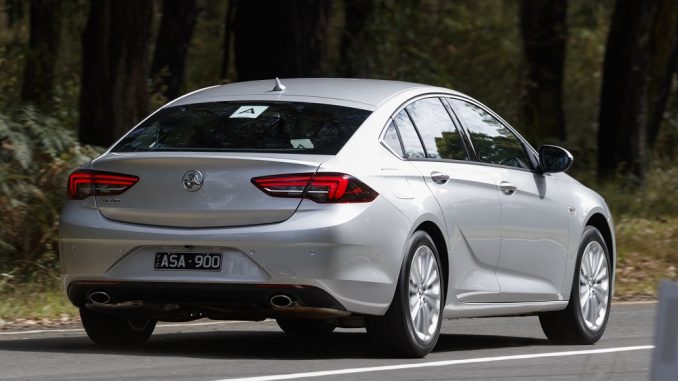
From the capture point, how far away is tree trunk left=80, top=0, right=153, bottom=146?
47.0 feet

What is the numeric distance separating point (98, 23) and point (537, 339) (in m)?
5.87

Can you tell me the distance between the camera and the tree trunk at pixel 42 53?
18.1m

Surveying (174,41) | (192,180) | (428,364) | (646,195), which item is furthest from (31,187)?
(174,41)

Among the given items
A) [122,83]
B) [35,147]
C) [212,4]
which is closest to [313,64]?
[122,83]

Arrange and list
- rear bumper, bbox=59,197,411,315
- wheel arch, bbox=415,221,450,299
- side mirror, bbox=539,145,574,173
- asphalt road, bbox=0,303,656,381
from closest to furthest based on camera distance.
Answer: asphalt road, bbox=0,303,656,381
rear bumper, bbox=59,197,411,315
wheel arch, bbox=415,221,450,299
side mirror, bbox=539,145,574,173

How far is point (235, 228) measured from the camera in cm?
789

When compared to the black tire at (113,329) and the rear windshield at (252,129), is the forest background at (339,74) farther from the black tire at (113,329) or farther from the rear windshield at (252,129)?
the rear windshield at (252,129)

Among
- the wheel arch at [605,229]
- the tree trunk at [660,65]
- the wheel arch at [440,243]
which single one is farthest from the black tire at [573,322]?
the tree trunk at [660,65]

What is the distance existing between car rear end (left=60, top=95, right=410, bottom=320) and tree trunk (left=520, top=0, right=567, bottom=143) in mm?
14754

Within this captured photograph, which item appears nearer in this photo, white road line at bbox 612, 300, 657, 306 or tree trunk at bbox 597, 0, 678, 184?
white road line at bbox 612, 300, 657, 306

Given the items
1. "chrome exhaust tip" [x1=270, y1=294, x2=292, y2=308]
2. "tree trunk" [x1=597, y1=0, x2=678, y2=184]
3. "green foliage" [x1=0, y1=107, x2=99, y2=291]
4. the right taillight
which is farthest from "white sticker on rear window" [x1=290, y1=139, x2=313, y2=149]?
"tree trunk" [x1=597, y1=0, x2=678, y2=184]

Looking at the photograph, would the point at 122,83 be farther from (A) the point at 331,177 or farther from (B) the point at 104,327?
(A) the point at 331,177

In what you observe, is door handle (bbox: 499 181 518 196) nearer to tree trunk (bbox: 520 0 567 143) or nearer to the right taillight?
the right taillight

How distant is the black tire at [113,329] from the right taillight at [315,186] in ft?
5.11
